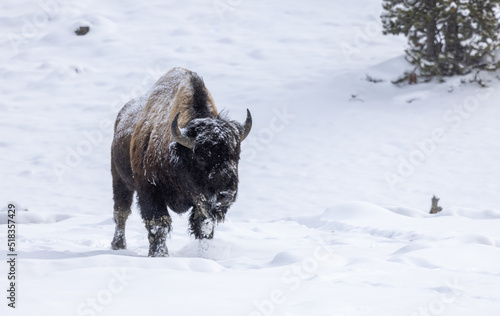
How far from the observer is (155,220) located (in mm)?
6426

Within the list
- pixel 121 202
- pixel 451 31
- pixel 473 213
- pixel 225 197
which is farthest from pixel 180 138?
pixel 451 31

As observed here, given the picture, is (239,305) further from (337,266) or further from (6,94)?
(6,94)

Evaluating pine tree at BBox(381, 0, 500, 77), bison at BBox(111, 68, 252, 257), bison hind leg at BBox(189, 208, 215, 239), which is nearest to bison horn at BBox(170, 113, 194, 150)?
bison at BBox(111, 68, 252, 257)

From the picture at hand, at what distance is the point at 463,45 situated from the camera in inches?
681

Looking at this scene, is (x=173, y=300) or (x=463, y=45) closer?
(x=173, y=300)

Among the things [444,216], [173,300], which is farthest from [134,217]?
[173,300]

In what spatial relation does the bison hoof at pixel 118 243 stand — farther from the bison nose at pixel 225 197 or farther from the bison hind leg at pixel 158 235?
the bison nose at pixel 225 197

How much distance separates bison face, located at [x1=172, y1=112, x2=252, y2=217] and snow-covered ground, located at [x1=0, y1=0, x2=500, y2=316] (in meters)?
0.66

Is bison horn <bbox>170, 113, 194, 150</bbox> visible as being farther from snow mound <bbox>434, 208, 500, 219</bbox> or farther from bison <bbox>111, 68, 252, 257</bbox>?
snow mound <bbox>434, 208, 500, 219</bbox>

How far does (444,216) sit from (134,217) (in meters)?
5.28

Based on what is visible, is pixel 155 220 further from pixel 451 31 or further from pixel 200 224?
pixel 451 31

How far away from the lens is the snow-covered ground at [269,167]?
4.14 m

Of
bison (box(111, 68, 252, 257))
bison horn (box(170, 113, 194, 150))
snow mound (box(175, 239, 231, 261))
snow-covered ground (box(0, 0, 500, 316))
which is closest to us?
snow-covered ground (box(0, 0, 500, 316))

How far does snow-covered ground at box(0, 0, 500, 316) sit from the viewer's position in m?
4.14
